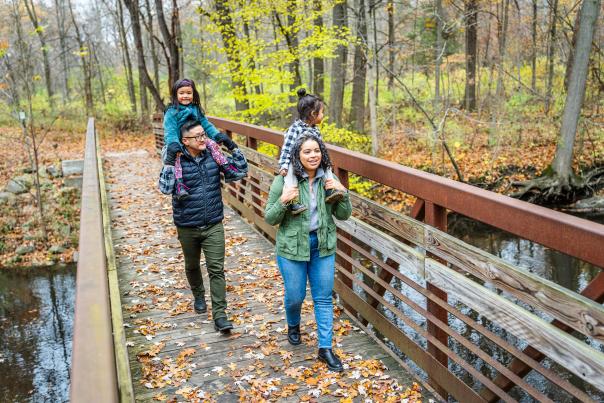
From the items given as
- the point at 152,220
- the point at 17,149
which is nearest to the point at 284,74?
the point at 152,220

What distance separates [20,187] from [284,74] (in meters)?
9.33

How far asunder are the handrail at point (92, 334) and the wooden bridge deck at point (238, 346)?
1731mm

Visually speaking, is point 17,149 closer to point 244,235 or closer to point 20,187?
point 20,187

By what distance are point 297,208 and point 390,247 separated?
0.91 metres

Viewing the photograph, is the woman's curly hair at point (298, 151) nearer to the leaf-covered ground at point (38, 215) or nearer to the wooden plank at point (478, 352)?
the wooden plank at point (478, 352)

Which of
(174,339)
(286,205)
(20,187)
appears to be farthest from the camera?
(20,187)

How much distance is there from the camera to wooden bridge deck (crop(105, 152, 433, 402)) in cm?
402

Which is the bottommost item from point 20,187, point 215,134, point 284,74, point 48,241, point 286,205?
point 48,241

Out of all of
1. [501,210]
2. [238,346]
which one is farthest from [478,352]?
[238,346]

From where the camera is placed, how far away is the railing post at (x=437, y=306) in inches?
151

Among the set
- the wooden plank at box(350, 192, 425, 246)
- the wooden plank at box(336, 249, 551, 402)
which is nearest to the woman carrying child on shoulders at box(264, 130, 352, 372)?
the wooden plank at box(350, 192, 425, 246)

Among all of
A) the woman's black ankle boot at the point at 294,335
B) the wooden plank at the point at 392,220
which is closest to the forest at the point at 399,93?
the wooden plank at the point at 392,220

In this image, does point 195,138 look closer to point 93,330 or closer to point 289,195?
point 289,195

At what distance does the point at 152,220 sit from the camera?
911 centimetres
